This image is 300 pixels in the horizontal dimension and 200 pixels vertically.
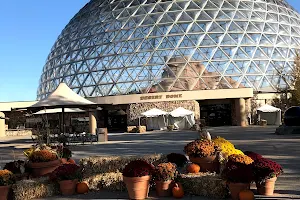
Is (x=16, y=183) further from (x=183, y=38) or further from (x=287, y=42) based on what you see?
(x=287, y=42)

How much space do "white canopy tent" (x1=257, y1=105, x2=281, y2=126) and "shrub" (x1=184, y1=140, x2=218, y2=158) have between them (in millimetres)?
33555

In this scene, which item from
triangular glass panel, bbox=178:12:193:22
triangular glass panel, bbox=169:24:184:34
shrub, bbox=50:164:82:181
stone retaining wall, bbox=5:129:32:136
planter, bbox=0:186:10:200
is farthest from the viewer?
stone retaining wall, bbox=5:129:32:136

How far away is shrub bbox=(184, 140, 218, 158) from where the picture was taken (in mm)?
9797

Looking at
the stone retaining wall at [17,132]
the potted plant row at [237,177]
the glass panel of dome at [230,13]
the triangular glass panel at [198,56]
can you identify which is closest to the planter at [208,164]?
the potted plant row at [237,177]

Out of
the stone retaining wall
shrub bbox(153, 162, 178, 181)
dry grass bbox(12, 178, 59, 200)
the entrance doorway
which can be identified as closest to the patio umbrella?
dry grass bbox(12, 178, 59, 200)

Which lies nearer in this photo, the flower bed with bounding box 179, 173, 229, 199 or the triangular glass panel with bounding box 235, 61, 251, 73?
the flower bed with bounding box 179, 173, 229, 199

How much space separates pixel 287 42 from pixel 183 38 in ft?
46.9

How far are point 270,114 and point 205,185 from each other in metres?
37.0

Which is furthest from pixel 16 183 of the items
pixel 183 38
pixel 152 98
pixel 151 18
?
pixel 151 18

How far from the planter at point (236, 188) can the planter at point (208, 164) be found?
1826mm

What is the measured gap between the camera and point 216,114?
46625 mm

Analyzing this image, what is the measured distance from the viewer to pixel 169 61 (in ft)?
142

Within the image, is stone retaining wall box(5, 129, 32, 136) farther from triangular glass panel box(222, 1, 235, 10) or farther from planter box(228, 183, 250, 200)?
planter box(228, 183, 250, 200)

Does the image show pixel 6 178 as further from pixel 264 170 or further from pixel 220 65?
pixel 220 65
